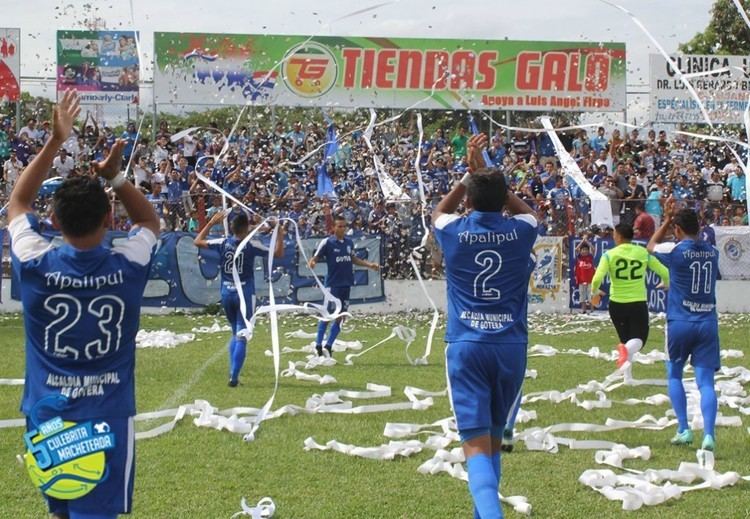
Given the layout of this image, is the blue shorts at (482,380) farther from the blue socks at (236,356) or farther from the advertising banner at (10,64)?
the advertising banner at (10,64)

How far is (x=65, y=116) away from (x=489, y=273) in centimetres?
265

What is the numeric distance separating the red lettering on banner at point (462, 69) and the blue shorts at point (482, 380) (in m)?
23.7

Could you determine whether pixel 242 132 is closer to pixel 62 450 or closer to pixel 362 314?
pixel 362 314

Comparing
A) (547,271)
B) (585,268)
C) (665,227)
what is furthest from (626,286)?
(547,271)

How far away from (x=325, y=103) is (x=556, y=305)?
9571 mm

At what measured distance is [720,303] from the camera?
22.2 metres

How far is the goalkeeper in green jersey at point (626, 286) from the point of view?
37.0ft

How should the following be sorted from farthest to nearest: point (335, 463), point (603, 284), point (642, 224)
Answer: point (603, 284)
point (642, 224)
point (335, 463)

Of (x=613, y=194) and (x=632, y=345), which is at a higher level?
(x=613, y=194)

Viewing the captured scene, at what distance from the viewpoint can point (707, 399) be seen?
864cm

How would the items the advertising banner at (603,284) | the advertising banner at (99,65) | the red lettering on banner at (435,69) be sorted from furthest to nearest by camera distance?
the red lettering on banner at (435,69) < the advertising banner at (99,65) < the advertising banner at (603,284)

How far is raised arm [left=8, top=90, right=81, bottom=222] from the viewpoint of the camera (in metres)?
4.34

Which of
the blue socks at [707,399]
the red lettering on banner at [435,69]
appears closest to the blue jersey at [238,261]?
the blue socks at [707,399]

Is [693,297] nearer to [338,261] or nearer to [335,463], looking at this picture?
[335,463]
